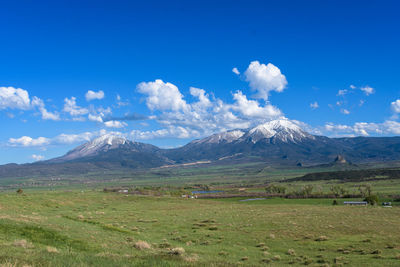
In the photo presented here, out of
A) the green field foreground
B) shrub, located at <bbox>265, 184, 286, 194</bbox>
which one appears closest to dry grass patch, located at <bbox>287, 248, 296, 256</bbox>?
the green field foreground

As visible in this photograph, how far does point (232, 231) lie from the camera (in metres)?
42.8

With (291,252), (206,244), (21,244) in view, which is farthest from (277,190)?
(21,244)

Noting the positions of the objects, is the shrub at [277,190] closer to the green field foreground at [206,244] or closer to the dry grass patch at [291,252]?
the green field foreground at [206,244]

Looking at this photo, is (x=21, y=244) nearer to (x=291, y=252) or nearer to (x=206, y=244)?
(x=206, y=244)

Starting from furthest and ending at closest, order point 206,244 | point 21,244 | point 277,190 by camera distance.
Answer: point 277,190, point 206,244, point 21,244

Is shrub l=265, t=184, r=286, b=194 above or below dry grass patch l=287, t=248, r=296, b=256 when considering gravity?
below

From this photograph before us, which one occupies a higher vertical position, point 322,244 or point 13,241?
point 13,241

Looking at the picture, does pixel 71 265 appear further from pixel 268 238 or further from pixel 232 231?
pixel 232 231

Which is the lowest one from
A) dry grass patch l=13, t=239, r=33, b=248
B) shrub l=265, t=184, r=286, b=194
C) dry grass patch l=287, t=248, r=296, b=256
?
shrub l=265, t=184, r=286, b=194

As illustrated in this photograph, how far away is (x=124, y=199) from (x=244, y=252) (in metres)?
78.4

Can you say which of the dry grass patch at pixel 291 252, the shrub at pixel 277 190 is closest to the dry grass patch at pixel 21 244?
the dry grass patch at pixel 291 252

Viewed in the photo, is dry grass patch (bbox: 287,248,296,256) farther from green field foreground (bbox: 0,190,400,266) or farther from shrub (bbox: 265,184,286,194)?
shrub (bbox: 265,184,286,194)

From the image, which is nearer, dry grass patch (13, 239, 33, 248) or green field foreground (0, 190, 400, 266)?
green field foreground (0, 190, 400, 266)

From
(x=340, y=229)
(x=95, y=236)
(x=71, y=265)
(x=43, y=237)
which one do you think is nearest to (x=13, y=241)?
(x=43, y=237)
